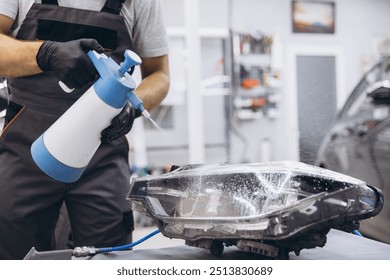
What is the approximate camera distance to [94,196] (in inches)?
30.6

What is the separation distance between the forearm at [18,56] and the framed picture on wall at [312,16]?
86 cm

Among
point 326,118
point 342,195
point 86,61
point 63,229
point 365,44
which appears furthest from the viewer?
point 326,118

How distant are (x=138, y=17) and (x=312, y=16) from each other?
26.5 inches

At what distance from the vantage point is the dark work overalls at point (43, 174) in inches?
27.9

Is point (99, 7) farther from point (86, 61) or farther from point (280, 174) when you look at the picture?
point (280, 174)

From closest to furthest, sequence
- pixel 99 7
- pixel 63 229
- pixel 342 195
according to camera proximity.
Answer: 1. pixel 342 195
2. pixel 99 7
3. pixel 63 229

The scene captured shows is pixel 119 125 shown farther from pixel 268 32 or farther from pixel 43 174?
pixel 268 32

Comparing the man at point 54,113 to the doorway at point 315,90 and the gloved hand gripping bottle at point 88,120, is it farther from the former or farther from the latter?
the doorway at point 315,90

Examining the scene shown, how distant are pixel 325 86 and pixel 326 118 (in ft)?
0.41

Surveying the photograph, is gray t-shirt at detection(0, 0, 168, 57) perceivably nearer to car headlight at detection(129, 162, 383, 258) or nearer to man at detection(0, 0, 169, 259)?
man at detection(0, 0, 169, 259)

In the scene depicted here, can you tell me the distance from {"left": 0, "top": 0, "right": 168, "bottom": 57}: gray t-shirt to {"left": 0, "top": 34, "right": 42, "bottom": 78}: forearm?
0.05m

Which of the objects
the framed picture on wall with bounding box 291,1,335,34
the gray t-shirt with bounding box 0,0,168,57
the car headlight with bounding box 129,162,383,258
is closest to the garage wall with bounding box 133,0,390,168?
the framed picture on wall with bounding box 291,1,335,34

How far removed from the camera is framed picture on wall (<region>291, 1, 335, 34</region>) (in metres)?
1.27
